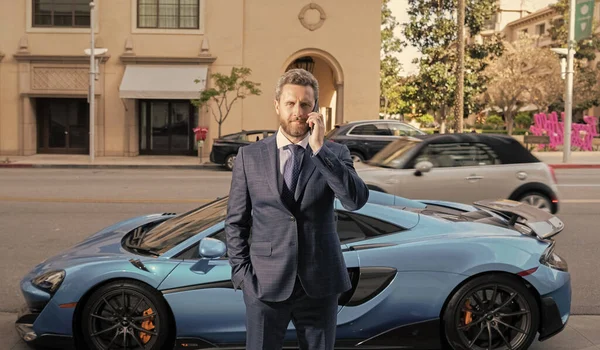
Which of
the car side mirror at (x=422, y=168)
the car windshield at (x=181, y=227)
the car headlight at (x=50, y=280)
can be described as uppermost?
the car side mirror at (x=422, y=168)

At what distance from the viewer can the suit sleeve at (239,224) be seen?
3.15m

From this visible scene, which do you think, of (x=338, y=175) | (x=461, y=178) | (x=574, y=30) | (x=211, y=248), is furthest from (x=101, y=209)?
(x=574, y=30)

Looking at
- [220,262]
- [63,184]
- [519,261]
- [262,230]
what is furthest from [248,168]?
[63,184]

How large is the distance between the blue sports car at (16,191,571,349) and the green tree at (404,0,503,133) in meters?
28.4

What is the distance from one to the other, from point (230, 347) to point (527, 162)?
7.58 meters

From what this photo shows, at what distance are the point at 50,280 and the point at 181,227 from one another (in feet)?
3.50

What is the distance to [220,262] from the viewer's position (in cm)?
484

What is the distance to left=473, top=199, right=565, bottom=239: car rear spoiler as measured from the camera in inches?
208

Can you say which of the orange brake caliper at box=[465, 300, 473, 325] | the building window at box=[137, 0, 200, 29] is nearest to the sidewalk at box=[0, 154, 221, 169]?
the building window at box=[137, 0, 200, 29]

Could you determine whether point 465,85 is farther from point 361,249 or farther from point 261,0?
point 361,249

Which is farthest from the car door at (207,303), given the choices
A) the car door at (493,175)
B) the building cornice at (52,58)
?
the building cornice at (52,58)

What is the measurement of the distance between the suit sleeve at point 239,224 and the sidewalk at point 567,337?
292cm

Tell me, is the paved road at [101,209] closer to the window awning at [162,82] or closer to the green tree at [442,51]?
the window awning at [162,82]

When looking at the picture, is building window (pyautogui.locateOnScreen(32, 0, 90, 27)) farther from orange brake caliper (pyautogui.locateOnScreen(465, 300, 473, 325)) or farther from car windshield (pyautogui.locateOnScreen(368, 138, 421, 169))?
orange brake caliper (pyautogui.locateOnScreen(465, 300, 473, 325))
